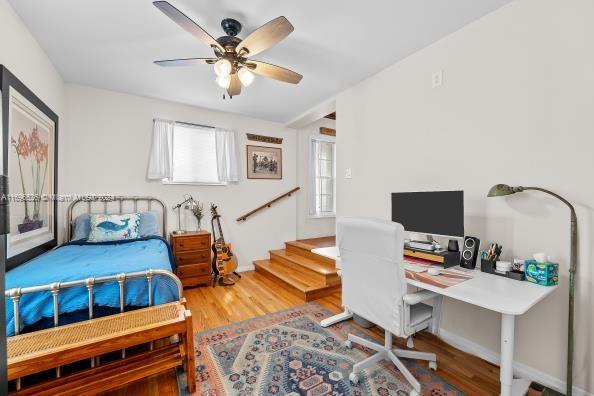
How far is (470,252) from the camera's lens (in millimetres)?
1956

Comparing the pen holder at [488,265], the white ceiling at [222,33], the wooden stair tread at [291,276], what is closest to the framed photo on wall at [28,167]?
the white ceiling at [222,33]

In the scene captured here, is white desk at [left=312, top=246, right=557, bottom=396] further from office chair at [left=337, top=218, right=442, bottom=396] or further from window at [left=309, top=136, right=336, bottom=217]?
window at [left=309, top=136, right=336, bottom=217]

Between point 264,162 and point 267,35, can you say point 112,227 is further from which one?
point 267,35

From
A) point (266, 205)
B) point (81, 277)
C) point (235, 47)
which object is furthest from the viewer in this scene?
point (266, 205)

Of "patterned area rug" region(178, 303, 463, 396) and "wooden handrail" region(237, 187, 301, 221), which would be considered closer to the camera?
"patterned area rug" region(178, 303, 463, 396)

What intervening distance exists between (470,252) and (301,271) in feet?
7.26

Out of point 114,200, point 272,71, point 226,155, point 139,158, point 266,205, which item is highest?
point 272,71

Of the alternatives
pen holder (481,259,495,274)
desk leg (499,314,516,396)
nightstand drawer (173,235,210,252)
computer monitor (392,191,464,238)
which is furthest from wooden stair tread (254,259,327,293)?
desk leg (499,314,516,396)

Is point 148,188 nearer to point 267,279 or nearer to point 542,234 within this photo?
point 267,279

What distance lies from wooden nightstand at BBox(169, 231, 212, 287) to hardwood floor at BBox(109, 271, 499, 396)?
5.8 inches

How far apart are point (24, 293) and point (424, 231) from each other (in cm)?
267

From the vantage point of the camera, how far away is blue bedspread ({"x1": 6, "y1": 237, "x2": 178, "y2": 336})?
5.00 ft

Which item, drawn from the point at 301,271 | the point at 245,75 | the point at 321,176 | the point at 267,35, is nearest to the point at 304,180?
the point at 321,176

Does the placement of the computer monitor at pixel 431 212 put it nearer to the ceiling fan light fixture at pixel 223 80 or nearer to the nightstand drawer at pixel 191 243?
the ceiling fan light fixture at pixel 223 80
